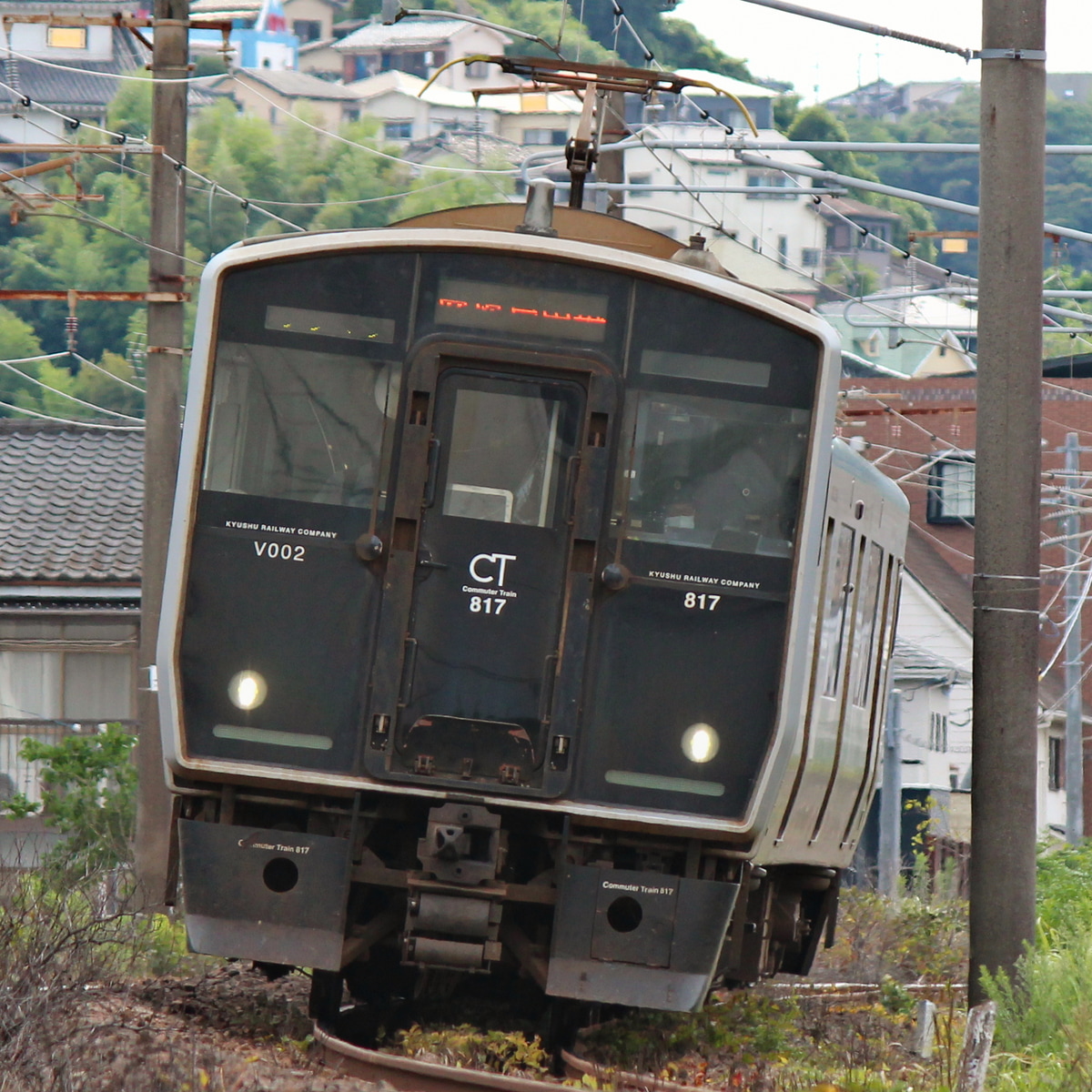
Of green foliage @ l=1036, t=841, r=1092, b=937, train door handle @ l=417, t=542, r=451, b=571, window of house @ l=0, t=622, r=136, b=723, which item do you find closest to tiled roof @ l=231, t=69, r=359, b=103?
window of house @ l=0, t=622, r=136, b=723

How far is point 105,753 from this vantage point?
58.4 feet

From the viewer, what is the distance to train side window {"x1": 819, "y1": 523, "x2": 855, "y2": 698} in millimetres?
9062

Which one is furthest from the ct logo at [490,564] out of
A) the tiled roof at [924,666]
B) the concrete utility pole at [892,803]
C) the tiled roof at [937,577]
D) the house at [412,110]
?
the house at [412,110]

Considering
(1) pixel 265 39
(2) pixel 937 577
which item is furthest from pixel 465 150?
(2) pixel 937 577

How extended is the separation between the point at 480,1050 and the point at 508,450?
9.02 feet

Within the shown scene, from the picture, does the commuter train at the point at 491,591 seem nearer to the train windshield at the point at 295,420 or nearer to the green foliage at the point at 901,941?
the train windshield at the point at 295,420

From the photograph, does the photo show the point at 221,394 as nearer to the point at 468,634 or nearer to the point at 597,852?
the point at 468,634

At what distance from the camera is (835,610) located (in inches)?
369

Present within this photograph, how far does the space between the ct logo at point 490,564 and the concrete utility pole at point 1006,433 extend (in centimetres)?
287

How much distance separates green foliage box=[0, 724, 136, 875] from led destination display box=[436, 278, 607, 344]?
9.28 meters

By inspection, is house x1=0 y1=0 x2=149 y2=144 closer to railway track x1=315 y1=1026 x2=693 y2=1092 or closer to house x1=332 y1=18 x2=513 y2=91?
house x1=332 y1=18 x2=513 y2=91

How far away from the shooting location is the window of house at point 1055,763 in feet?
139

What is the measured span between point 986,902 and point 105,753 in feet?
34.0

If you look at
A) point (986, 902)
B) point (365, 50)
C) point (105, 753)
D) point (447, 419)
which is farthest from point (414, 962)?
point (365, 50)
